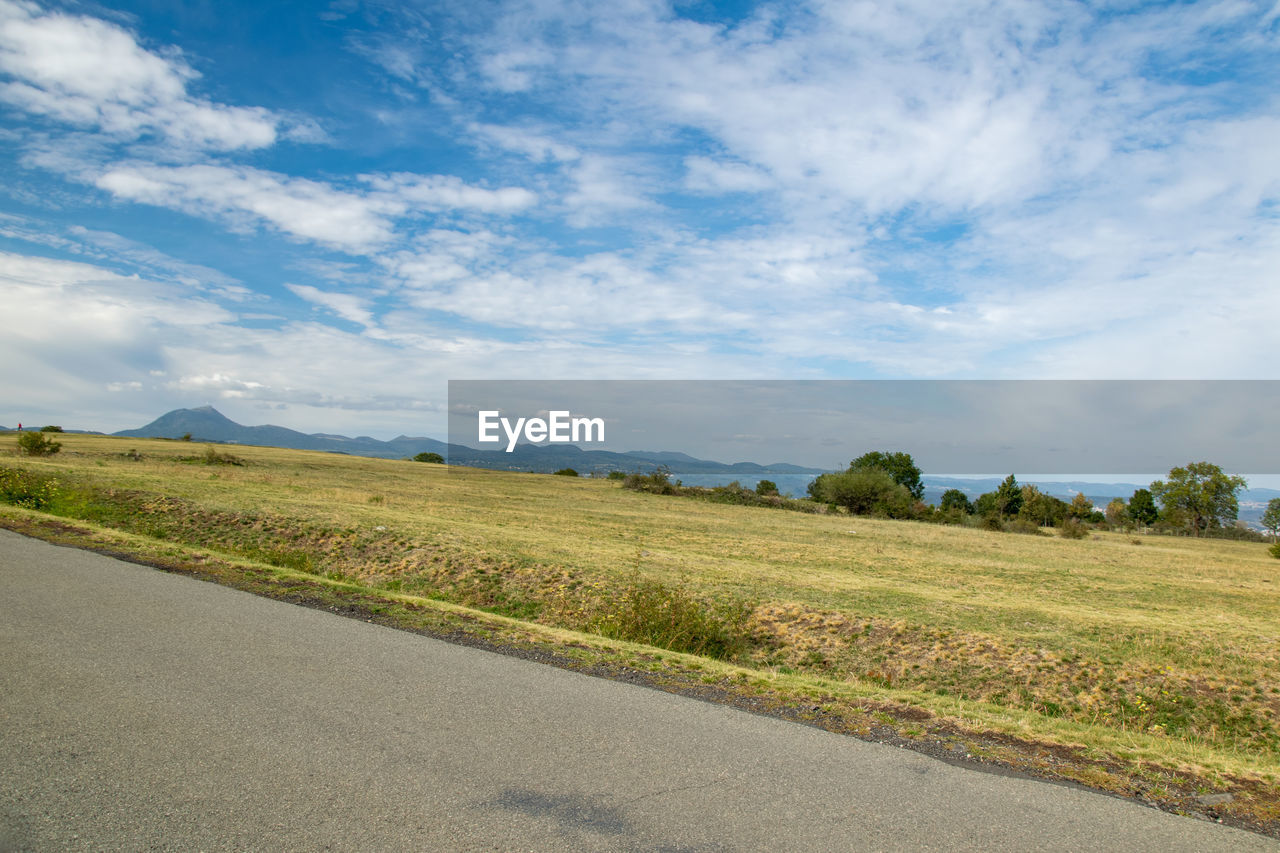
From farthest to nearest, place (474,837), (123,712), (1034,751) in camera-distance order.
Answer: (1034,751), (123,712), (474,837)

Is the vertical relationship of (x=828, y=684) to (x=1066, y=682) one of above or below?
above

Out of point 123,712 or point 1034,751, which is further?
point 1034,751

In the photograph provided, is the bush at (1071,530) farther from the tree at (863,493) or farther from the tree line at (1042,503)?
the tree at (863,493)

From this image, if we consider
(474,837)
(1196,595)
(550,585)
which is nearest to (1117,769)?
(474,837)

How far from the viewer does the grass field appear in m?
7.59

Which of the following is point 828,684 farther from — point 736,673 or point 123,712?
point 123,712

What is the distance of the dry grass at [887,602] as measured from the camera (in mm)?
10922

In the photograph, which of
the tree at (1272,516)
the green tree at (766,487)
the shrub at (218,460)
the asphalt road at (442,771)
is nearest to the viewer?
the asphalt road at (442,771)

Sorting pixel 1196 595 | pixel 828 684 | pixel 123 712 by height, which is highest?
pixel 123 712

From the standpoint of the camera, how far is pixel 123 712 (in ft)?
18.3

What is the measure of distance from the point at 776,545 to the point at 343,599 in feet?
73.0

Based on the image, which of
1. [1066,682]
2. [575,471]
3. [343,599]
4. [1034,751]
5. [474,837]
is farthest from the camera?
[575,471]

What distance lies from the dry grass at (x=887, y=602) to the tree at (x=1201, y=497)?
255 ft

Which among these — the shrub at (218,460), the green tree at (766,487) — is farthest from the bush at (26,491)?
the green tree at (766,487)
